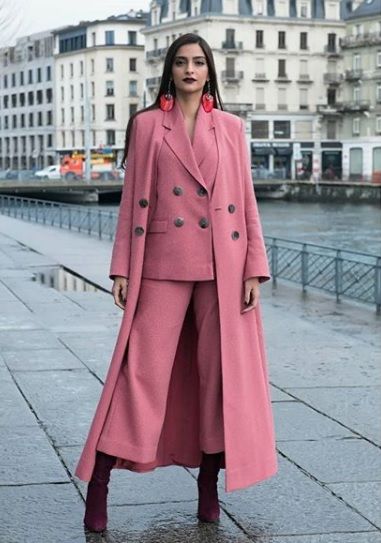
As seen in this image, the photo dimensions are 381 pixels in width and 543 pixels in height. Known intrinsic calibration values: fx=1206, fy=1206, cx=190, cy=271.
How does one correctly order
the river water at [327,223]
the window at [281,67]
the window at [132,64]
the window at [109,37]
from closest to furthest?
the river water at [327,223]
the window at [281,67]
the window at [132,64]
the window at [109,37]

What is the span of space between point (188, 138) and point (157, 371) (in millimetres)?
970

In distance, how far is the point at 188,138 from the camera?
16.4ft

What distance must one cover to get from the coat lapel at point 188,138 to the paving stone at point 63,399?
224 centimetres

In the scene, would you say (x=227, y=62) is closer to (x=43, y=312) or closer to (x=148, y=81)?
(x=148, y=81)

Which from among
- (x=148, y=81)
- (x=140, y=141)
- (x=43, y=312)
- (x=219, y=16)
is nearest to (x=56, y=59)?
(x=148, y=81)

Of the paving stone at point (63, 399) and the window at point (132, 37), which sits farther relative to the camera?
the window at point (132, 37)

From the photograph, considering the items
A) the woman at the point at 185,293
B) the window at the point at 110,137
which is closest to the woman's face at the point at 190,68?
the woman at the point at 185,293

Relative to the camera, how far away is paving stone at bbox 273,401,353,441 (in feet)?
22.8

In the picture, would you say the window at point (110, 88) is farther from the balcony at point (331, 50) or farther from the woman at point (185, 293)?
the woman at point (185, 293)

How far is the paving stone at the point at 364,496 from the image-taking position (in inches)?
210

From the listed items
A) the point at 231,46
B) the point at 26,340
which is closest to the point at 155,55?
the point at 231,46

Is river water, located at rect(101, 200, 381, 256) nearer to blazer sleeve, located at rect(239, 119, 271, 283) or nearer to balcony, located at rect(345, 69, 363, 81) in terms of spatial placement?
balcony, located at rect(345, 69, 363, 81)

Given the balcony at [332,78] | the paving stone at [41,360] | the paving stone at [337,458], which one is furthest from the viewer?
the balcony at [332,78]

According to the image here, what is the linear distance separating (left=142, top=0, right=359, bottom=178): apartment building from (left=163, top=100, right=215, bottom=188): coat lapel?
93472 mm
